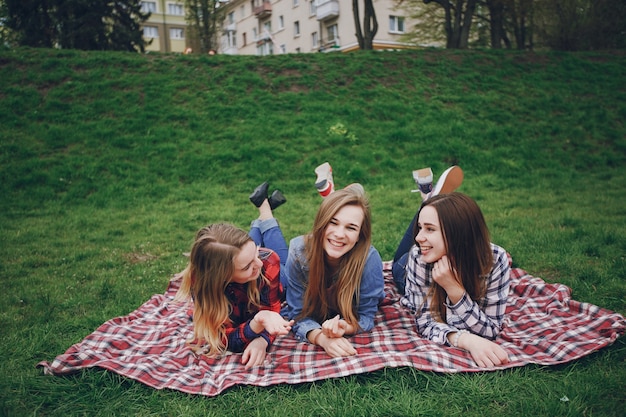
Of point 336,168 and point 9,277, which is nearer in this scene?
point 9,277

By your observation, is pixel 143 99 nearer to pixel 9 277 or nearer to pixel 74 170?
pixel 74 170

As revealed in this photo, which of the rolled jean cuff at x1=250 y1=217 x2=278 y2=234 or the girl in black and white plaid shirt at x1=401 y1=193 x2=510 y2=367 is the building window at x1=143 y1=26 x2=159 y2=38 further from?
the girl in black and white plaid shirt at x1=401 y1=193 x2=510 y2=367

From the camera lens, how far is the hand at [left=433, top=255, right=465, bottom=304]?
113 inches

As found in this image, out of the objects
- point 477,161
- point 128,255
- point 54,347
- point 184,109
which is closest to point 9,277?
point 128,255

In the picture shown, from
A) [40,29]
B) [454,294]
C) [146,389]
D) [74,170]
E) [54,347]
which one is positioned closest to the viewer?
[146,389]

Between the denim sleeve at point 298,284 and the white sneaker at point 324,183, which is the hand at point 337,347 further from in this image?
the white sneaker at point 324,183

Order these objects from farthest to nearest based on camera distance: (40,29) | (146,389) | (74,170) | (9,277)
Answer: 1. (40,29)
2. (74,170)
3. (9,277)
4. (146,389)

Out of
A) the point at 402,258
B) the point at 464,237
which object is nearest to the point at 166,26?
the point at 402,258

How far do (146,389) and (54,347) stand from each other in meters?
1.15

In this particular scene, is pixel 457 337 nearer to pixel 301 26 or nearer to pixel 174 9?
pixel 301 26

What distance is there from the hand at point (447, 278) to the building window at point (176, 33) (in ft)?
169

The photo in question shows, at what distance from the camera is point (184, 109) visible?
448 inches

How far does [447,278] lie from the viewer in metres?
2.87

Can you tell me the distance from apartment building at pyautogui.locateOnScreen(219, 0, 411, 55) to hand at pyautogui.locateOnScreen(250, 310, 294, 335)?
2387cm
